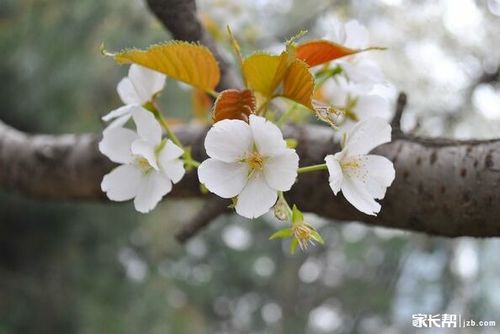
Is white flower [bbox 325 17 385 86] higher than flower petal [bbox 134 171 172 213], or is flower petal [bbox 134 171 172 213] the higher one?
white flower [bbox 325 17 385 86]

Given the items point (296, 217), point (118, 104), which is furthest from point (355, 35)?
point (118, 104)

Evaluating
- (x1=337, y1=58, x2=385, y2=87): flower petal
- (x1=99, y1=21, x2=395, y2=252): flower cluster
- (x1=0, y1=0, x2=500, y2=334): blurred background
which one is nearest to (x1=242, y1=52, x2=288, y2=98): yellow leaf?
(x1=99, y1=21, x2=395, y2=252): flower cluster

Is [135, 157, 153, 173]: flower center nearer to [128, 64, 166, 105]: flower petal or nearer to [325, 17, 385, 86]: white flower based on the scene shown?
[128, 64, 166, 105]: flower petal

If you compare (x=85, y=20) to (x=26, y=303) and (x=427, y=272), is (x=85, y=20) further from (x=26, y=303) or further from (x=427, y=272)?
(x=427, y=272)

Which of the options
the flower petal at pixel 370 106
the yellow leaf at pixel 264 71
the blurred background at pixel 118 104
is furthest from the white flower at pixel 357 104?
the blurred background at pixel 118 104

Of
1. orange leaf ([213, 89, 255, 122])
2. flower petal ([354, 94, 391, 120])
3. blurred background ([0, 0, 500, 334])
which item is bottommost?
blurred background ([0, 0, 500, 334])

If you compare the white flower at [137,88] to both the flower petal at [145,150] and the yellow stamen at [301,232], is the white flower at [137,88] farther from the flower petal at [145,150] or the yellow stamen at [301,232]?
the yellow stamen at [301,232]
